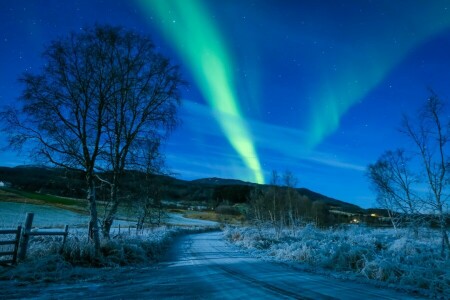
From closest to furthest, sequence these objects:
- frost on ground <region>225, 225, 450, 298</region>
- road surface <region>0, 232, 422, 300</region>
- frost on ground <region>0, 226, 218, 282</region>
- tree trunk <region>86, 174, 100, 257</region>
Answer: road surface <region>0, 232, 422, 300</region>, frost on ground <region>225, 225, 450, 298</region>, frost on ground <region>0, 226, 218, 282</region>, tree trunk <region>86, 174, 100, 257</region>

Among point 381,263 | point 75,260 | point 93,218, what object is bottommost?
point 75,260

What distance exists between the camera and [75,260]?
498 inches

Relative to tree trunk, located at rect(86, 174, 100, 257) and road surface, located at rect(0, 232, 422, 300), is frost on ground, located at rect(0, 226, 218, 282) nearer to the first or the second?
tree trunk, located at rect(86, 174, 100, 257)

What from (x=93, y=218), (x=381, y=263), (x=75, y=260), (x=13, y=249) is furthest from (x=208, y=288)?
(x=13, y=249)

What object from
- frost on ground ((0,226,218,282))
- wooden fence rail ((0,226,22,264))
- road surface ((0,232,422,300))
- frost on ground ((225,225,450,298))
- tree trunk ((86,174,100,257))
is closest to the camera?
road surface ((0,232,422,300))

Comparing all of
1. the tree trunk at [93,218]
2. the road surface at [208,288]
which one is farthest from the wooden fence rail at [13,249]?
the road surface at [208,288]

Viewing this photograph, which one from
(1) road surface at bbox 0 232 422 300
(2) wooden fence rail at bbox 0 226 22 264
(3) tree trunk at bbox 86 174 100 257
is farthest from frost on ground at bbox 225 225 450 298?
(2) wooden fence rail at bbox 0 226 22 264

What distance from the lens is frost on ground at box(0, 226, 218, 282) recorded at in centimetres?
1034

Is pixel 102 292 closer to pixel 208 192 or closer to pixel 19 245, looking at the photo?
pixel 19 245

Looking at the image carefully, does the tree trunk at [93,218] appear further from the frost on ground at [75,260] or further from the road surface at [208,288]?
the road surface at [208,288]

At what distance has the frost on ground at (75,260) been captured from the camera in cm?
1034

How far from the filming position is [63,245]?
510 inches

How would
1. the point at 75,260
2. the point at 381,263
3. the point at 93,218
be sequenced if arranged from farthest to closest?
the point at 93,218
the point at 75,260
the point at 381,263

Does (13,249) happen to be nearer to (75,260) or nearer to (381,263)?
(75,260)
